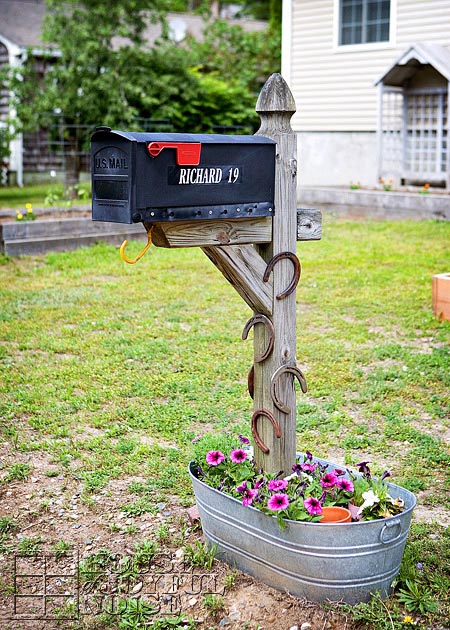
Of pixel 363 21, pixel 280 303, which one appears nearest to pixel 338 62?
pixel 363 21

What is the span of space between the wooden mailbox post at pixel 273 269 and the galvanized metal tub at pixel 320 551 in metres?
0.28

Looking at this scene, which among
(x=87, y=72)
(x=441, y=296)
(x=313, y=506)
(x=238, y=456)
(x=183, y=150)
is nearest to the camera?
(x=183, y=150)

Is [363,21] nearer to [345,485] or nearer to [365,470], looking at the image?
[365,470]

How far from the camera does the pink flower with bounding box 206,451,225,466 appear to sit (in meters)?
3.06

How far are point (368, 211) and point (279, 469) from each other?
393 inches

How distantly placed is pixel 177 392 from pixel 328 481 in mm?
2146

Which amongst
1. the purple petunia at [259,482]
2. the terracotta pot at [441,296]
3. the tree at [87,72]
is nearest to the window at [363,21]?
the tree at [87,72]

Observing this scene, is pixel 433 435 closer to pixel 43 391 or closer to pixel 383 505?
pixel 383 505

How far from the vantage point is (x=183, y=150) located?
2.61m

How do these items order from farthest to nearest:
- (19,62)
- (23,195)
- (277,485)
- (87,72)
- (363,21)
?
(19,62)
(23,195)
(87,72)
(363,21)
(277,485)

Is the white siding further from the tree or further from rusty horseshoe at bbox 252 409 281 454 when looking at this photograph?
rusty horseshoe at bbox 252 409 281 454

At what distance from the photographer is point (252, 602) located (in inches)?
111

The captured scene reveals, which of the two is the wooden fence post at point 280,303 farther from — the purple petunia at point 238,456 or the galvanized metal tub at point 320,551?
the galvanized metal tub at point 320,551

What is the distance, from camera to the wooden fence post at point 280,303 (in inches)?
115
